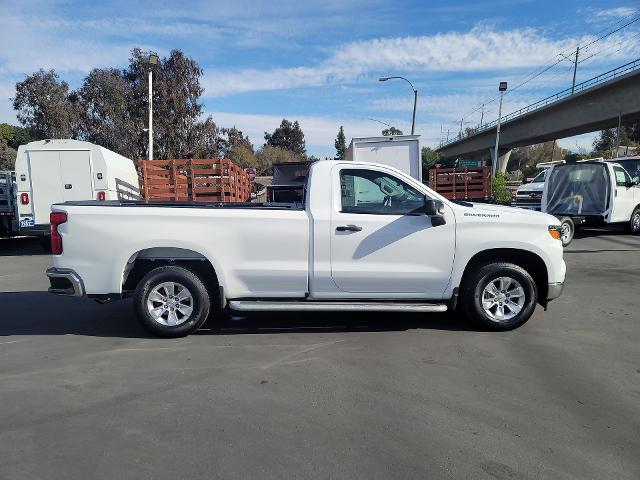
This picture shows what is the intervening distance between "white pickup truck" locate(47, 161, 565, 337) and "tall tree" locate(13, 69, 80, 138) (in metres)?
34.5

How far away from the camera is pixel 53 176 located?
42.5ft

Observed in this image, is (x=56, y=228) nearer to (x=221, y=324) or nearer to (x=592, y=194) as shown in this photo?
(x=221, y=324)

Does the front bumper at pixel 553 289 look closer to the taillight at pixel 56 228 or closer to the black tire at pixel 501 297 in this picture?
the black tire at pixel 501 297

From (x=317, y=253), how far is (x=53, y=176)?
34.3 ft

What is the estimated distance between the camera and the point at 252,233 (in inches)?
211

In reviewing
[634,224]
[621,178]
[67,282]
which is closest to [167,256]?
[67,282]

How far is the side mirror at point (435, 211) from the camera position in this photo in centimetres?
529

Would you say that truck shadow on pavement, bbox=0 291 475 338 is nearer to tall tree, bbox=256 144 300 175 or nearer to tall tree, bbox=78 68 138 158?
tall tree, bbox=78 68 138 158

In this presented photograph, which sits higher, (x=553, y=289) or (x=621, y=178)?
(x=621, y=178)

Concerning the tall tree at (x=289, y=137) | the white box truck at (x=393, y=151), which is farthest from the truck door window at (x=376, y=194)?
the tall tree at (x=289, y=137)

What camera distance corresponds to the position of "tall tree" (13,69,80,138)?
3441 centimetres

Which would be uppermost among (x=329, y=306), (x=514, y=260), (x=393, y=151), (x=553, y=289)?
(x=393, y=151)

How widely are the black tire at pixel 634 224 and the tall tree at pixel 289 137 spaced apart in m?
113

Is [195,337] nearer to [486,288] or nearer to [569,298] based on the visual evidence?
[486,288]
